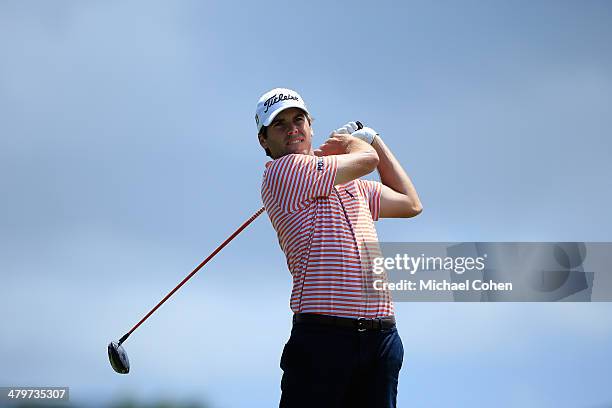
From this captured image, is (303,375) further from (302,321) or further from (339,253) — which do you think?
(339,253)

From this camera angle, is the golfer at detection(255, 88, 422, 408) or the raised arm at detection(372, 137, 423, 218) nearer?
the golfer at detection(255, 88, 422, 408)

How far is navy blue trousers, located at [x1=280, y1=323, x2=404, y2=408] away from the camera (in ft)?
11.2

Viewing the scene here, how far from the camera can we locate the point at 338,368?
3.42 metres

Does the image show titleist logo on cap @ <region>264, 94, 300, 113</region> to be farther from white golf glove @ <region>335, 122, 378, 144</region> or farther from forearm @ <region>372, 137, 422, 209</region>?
forearm @ <region>372, 137, 422, 209</region>

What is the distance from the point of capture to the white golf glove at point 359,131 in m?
4.39

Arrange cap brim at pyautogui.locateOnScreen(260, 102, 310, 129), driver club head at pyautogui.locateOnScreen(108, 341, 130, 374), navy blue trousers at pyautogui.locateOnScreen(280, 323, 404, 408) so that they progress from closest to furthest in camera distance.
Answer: navy blue trousers at pyautogui.locateOnScreen(280, 323, 404, 408) < cap brim at pyautogui.locateOnScreen(260, 102, 310, 129) < driver club head at pyautogui.locateOnScreen(108, 341, 130, 374)

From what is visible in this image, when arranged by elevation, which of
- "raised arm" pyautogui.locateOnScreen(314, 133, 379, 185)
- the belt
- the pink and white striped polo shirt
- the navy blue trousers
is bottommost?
the navy blue trousers

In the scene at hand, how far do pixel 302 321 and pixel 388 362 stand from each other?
446 mm

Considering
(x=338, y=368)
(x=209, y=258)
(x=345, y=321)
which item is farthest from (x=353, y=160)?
(x=209, y=258)

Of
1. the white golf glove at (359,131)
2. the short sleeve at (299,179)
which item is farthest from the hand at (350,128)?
the short sleeve at (299,179)

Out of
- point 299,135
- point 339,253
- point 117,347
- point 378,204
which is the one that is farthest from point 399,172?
point 117,347

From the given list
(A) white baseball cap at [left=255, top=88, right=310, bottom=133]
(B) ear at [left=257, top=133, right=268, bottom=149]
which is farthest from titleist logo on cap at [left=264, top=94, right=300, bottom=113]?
(B) ear at [left=257, top=133, right=268, bottom=149]

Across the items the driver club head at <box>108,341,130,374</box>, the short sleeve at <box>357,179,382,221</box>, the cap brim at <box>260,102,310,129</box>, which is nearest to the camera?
the cap brim at <box>260,102,310,129</box>

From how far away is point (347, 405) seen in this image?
3.52 meters
